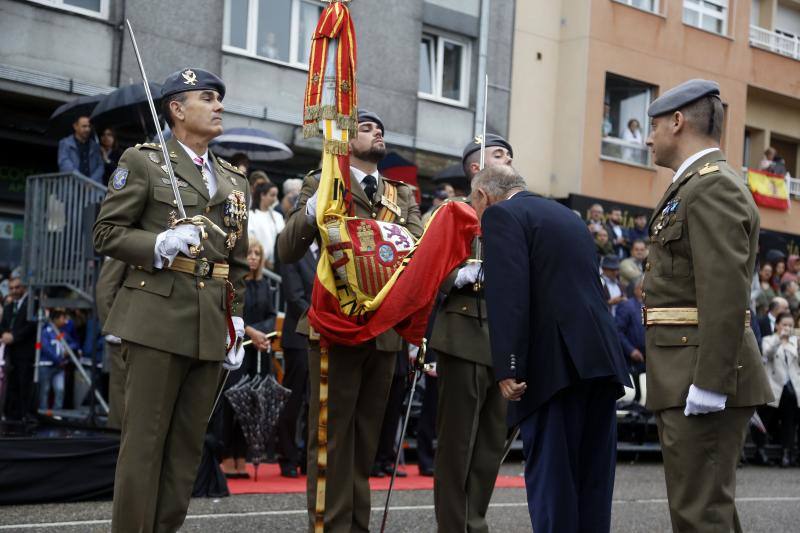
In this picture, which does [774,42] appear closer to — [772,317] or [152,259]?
[772,317]

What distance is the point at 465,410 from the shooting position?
6680mm

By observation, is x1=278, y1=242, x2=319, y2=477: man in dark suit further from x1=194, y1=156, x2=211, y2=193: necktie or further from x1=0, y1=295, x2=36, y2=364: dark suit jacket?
x1=194, y1=156, x2=211, y2=193: necktie

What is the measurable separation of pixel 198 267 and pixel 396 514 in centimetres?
333

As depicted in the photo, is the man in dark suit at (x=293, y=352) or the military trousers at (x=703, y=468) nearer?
the military trousers at (x=703, y=468)

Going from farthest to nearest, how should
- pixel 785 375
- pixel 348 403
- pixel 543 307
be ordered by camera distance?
pixel 785 375 < pixel 348 403 < pixel 543 307

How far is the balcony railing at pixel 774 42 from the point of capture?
2931 centimetres

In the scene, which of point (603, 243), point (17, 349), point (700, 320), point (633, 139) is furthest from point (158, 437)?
A: point (633, 139)

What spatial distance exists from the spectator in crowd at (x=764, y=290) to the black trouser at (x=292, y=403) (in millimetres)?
8800

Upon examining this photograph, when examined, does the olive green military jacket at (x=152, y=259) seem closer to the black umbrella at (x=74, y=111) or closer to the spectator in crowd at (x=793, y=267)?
the black umbrella at (x=74, y=111)

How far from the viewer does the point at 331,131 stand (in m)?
6.49

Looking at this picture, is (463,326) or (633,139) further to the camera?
(633,139)

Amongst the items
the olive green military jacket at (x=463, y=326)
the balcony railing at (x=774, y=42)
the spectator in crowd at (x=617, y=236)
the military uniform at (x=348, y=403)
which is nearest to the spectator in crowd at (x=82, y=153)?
the military uniform at (x=348, y=403)

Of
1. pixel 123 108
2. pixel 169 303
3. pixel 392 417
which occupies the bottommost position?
pixel 392 417

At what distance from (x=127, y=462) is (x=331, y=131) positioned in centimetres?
204
